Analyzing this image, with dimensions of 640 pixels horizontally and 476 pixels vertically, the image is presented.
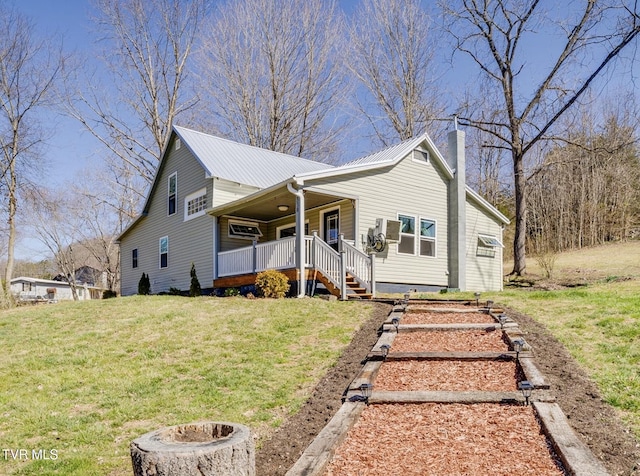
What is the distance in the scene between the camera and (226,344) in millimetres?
8500

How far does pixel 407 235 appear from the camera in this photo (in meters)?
16.4

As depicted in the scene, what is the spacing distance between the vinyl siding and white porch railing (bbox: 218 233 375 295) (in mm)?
2946

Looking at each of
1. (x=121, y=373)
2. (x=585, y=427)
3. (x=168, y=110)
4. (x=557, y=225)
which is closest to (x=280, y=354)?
(x=121, y=373)

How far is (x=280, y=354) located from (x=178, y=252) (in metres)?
11.9

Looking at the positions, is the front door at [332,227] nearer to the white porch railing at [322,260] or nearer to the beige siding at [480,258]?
the white porch railing at [322,260]

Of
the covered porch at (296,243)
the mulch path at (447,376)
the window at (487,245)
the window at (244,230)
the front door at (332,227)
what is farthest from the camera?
the window at (487,245)

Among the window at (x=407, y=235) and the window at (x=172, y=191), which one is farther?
the window at (x=172, y=191)

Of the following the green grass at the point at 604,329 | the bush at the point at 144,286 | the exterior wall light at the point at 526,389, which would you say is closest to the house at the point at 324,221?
the bush at the point at 144,286

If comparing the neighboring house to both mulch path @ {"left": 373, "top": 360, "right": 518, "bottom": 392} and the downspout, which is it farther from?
mulch path @ {"left": 373, "top": 360, "right": 518, "bottom": 392}

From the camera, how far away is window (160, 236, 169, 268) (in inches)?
778

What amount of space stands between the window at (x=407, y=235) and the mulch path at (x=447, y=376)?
9.35m

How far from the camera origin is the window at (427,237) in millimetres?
16781

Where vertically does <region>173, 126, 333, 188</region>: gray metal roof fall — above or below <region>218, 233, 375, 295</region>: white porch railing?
above

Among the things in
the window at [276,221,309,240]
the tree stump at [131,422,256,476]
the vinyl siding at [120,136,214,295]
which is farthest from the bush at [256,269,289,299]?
the tree stump at [131,422,256,476]
